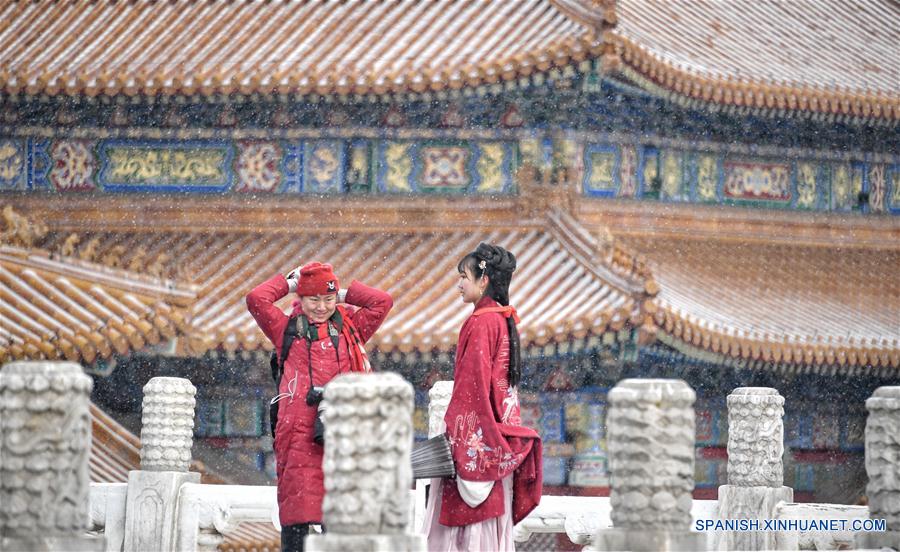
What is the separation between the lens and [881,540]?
405 inches

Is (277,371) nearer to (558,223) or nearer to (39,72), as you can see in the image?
(558,223)

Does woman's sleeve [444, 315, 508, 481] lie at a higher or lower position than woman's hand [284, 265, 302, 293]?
lower

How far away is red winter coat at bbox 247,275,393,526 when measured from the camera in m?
10.5

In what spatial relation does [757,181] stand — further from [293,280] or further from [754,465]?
[293,280]

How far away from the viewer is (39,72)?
18.9 m

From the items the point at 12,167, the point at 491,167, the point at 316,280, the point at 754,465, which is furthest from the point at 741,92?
the point at 316,280

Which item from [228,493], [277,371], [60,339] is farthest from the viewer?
[60,339]

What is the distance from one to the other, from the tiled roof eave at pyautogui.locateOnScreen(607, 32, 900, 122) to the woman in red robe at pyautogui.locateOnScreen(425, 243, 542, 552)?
6512 millimetres

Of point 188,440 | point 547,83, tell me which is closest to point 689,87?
point 547,83

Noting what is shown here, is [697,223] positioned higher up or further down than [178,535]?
higher up

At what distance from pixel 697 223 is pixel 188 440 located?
6.85 meters

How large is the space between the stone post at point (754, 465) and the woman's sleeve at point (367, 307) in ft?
10.8

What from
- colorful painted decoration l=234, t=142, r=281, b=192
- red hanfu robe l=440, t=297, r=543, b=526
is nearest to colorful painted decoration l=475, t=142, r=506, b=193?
colorful painted decoration l=234, t=142, r=281, b=192

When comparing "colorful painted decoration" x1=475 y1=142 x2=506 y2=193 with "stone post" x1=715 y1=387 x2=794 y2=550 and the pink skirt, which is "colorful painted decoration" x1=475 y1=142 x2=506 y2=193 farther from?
the pink skirt
